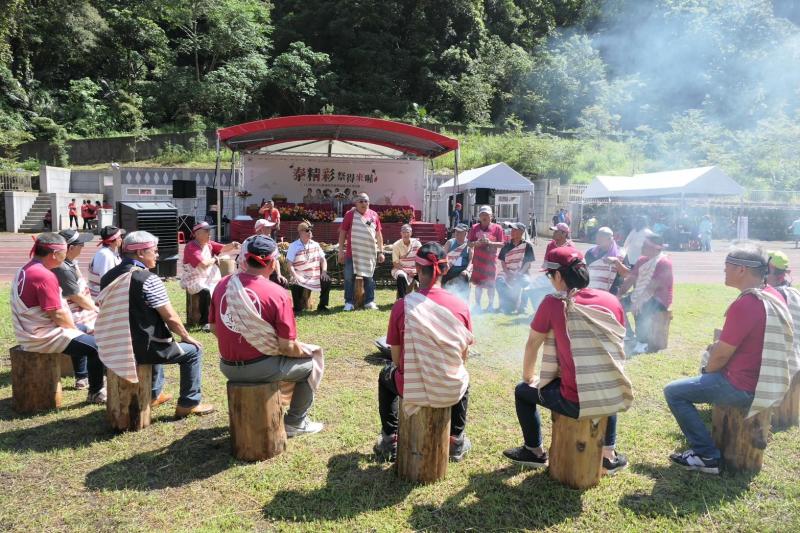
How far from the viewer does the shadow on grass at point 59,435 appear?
13.6 feet

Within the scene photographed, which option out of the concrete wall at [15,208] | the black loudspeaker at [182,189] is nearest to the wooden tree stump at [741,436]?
the black loudspeaker at [182,189]

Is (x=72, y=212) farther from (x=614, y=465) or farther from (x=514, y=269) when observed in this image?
(x=614, y=465)

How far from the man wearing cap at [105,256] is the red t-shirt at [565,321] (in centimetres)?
442

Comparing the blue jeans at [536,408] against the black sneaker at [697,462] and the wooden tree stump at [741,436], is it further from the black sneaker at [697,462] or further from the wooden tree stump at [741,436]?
the wooden tree stump at [741,436]

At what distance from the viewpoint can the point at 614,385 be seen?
3330mm

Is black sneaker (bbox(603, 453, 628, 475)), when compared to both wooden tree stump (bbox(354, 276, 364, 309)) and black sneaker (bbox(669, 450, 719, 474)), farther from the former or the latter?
wooden tree stump (bbox(354, 276, 364, 309))

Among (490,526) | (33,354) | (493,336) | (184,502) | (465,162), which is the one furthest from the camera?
(465,162)

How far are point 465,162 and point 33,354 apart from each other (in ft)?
91.6

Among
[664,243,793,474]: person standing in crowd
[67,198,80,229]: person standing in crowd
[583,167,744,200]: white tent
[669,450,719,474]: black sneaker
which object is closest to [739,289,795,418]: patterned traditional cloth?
[664,243,793,474]: person standing in crowd

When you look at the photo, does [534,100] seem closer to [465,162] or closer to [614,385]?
[465,162]

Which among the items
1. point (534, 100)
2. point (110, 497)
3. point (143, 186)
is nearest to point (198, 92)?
point (143, 186)

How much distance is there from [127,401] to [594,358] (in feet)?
11.2

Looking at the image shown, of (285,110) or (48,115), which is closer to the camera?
(48,115)

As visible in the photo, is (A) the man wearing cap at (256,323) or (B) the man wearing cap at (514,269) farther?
(B) the man wearing cap at (514,269)
